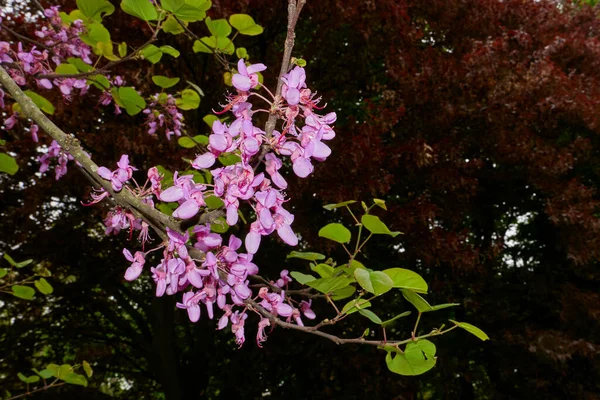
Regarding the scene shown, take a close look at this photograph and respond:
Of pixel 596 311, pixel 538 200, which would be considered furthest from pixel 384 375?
pixel 538 200

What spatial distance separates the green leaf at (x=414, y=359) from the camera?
0.99m

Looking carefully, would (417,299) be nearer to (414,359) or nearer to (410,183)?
(414,359)

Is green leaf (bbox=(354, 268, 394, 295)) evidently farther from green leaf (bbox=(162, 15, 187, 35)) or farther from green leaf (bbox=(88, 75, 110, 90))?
green leaf (bbox=(88, 75, 110, 90))

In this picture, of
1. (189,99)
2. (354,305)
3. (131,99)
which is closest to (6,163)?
(131,99)

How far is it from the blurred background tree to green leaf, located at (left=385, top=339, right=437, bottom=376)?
11.2 ft

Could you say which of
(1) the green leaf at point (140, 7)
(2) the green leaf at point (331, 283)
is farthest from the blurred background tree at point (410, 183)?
(2) the green leaf at point (331, 283)

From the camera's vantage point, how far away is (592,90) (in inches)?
210

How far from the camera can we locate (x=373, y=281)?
95 cm

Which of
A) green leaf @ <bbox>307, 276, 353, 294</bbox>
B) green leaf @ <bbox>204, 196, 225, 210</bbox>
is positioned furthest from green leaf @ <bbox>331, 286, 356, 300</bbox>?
green leaf @ <bbox>204, 196, 225, 210</bbox>

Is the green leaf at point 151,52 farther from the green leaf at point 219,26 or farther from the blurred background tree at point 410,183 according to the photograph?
the blurred background tree at point 410,183

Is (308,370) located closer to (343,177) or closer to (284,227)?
(343,177)

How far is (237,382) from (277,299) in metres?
6.36

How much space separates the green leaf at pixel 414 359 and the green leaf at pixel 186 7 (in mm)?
968

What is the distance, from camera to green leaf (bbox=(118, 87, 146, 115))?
1.72 m
